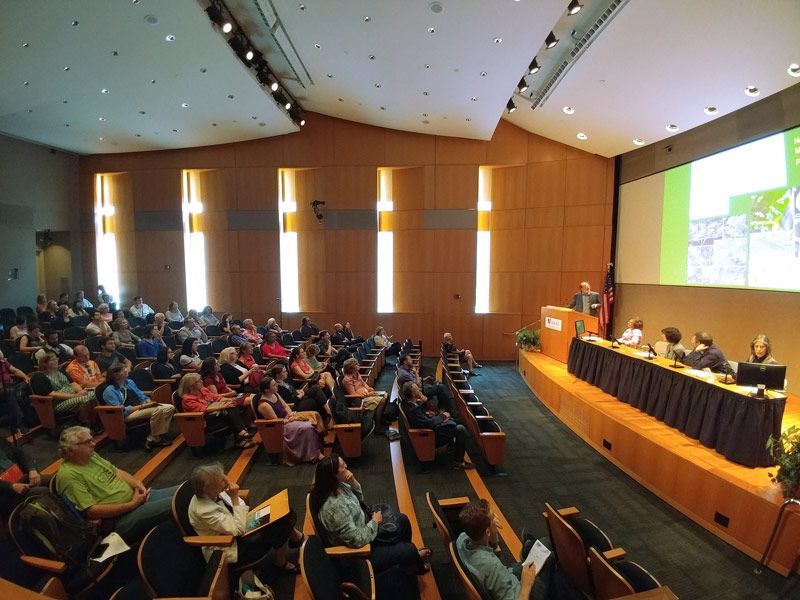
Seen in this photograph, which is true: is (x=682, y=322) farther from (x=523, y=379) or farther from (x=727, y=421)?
(x=727, y=421)

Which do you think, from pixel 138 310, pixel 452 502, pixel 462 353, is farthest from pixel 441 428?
pixel 138 310

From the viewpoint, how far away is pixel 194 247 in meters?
10.9

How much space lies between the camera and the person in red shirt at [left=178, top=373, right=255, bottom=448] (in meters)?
4.41

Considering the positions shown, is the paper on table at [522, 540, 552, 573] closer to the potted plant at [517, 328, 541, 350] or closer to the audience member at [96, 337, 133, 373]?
the audience member at [96, 337, 133, 373]

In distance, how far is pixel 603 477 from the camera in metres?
4.15

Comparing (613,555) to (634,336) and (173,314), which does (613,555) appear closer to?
(634,336)

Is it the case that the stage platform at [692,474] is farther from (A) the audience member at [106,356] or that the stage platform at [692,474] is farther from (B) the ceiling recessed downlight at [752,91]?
(A) the audience member at [106,356]

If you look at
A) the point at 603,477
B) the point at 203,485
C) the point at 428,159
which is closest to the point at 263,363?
the point at 203,485

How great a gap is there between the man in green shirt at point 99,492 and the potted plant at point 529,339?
7.16 meters

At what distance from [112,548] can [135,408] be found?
2.60 meters

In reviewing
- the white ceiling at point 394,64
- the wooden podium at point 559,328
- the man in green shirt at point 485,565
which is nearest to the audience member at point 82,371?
the white ceiling at point 394,64

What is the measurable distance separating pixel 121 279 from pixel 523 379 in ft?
35.8

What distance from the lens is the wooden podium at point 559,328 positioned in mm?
7207

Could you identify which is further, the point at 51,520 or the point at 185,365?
the point at 185,365
